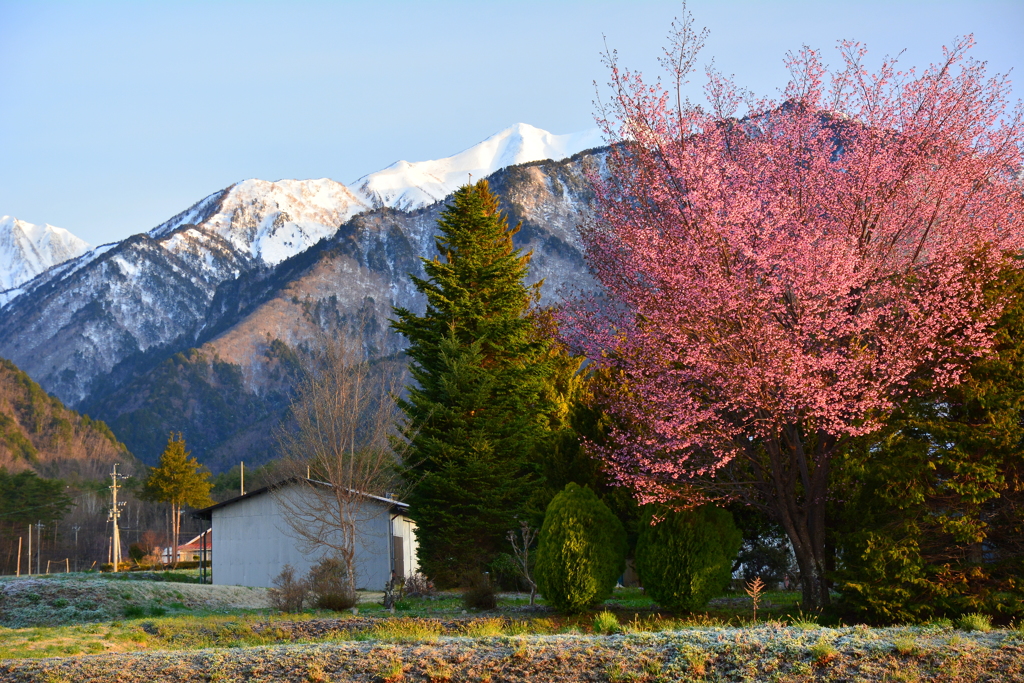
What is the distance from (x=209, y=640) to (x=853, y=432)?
8641 mm

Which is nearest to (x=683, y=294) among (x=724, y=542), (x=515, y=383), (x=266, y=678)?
(x=724, y=542)

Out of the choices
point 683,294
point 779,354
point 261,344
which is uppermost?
point 261,344

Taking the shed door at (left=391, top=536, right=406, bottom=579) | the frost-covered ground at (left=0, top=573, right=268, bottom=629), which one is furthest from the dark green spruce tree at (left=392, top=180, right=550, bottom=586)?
the shed door at (left=391, top=536, right=406, bottom=579)

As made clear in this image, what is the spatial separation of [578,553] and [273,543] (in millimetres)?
22262

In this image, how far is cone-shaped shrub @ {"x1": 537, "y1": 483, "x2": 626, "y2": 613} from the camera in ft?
41.9

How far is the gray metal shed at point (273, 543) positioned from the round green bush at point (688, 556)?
56.5 feet

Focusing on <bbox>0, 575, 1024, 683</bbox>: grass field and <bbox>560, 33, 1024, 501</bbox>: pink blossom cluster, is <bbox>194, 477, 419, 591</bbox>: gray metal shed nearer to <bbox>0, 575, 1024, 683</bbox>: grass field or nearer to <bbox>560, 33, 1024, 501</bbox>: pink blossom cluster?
<bbox>560, 33, 1024, 501</bbox>: pink blossom cluster

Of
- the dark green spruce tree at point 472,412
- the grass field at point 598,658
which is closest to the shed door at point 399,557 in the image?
the dark green spruce tree at point 472,412

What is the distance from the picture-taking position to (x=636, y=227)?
1277cm

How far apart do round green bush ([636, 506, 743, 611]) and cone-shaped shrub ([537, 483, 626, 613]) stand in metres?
0.56

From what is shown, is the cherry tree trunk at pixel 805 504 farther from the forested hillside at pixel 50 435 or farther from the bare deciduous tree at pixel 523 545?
the forested hillside at pixel 50 435

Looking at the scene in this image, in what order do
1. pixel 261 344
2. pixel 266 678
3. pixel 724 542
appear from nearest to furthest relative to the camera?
pixel 266 678
pixel 724 542
pixel 261 344

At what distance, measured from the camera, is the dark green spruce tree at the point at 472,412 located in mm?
22047

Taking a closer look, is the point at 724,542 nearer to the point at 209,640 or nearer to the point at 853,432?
the point at 853,432
